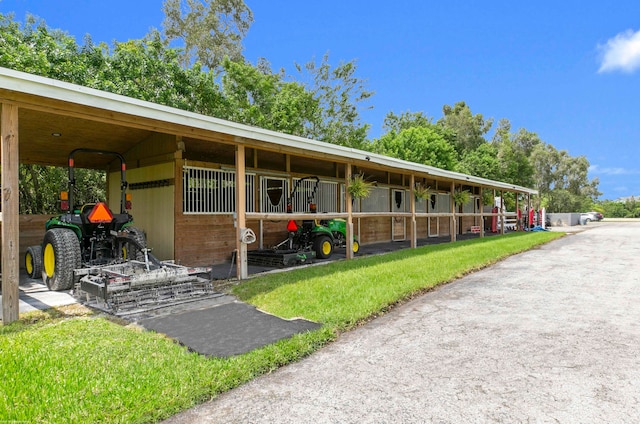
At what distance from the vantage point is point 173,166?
7.67m

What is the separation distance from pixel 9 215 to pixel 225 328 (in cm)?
249

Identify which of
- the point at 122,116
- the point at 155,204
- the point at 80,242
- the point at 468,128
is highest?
the point at 468,128

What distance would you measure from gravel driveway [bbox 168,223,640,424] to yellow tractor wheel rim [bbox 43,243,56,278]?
4.49 m

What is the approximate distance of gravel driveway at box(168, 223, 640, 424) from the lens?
2346 mm

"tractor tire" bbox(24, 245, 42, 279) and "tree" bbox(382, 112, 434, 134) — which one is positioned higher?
"tree" bbox(382, 112, 434, 134)

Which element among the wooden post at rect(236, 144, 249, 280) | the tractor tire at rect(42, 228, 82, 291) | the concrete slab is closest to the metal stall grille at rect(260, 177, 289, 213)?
the wooden post at rect(236, 144, 249, 280)

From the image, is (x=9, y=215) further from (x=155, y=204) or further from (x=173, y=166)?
(x=155, y=204)

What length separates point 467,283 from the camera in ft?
21.0

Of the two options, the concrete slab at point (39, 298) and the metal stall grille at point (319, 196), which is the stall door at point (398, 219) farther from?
the concrete slab at point (39, 298)

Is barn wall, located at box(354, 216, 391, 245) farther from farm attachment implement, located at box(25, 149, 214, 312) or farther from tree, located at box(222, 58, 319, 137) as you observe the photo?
tree, located at box(222, 58, 319, 137)

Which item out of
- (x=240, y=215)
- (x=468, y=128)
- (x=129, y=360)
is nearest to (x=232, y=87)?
(x=240, y=215)

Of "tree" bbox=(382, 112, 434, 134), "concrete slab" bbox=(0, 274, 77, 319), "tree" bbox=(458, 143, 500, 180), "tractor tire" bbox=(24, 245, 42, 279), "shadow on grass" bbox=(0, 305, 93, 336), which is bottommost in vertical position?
"shadow on grass" bbox=(0, 305, 93, 336)

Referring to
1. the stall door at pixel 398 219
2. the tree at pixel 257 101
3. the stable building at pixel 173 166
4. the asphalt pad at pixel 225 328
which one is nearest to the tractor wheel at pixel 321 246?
the stable building at pixel 173 166

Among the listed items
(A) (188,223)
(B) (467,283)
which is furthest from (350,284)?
(A) (188,223)
